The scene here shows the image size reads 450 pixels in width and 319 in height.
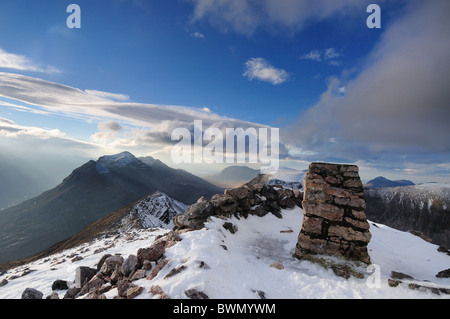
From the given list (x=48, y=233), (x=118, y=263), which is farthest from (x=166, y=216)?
(x=48, y=233)

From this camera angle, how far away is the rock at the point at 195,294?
6584 mm

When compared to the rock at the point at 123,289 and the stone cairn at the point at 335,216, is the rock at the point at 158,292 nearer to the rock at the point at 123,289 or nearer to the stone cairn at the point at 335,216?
the rock at the point at 123,289

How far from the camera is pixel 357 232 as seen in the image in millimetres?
11812

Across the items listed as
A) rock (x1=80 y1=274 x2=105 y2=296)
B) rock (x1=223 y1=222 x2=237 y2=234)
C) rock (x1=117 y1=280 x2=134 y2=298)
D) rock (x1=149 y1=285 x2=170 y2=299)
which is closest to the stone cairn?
rock (x1=223 y1=222 x2=237 y2=234)

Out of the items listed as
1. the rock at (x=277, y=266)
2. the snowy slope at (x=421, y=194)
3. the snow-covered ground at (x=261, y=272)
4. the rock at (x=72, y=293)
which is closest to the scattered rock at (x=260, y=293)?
the snow-covered ground at (x=261, y=272)

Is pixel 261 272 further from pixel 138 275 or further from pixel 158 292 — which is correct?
pixel 138 275

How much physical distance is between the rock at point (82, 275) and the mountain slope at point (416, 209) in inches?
6189

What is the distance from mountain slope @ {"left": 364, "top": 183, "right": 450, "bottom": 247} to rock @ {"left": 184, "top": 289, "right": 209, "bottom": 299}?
15531 centimetres

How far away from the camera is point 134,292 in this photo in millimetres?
6941

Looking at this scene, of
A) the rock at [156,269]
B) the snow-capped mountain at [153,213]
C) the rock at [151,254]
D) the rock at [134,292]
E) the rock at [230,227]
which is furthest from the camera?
the snow-capped mountain at [153,213]

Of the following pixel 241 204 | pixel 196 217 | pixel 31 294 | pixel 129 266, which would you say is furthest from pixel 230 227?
pixel 31 294
